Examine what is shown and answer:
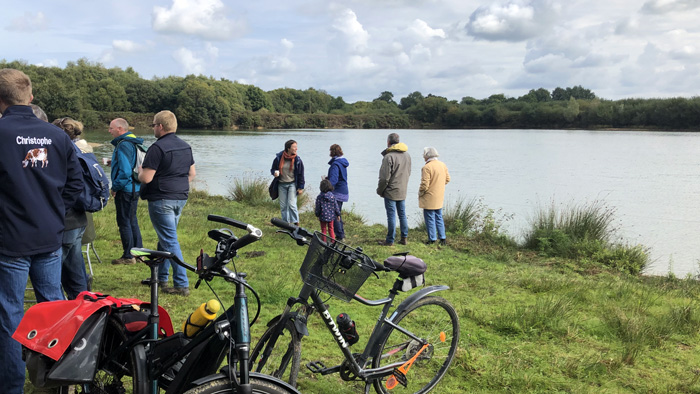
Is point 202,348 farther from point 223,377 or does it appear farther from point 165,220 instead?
point 165,220

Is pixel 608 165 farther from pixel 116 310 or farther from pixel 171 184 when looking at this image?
pixel 116 310

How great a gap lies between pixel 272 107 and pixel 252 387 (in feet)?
287

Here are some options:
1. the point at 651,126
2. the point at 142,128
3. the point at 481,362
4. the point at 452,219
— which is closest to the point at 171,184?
the point at 481,362

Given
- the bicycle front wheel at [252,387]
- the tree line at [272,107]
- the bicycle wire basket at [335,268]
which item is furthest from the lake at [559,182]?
the tree line at [272,107]

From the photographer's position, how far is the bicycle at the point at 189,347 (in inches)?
76.4

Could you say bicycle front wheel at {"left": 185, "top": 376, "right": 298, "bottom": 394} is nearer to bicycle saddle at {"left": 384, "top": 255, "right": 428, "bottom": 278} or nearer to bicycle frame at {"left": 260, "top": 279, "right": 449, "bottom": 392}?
bicycle frame at {"left": 260, "top": 279, "right": 449, "bottom": 392}

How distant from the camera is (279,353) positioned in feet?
9.97

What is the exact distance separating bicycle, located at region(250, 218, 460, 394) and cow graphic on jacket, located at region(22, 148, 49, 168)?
1.28 meters

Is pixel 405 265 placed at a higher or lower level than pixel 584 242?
higher

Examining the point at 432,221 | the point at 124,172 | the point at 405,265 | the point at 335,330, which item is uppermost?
the point at 124,172

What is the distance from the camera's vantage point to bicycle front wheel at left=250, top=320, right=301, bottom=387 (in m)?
2.94

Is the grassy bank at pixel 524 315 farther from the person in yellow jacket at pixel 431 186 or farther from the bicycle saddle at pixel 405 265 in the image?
the bicycle saddle at pixel 405 265

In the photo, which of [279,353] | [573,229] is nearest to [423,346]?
[279,353]

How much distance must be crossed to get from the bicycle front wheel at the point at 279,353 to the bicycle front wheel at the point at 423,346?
0.52m
